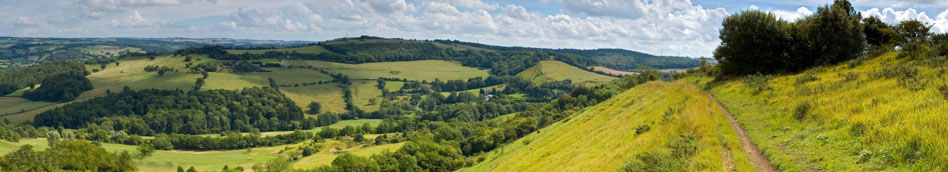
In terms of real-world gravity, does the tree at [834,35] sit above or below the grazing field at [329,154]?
above

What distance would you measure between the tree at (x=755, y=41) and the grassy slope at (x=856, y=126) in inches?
602

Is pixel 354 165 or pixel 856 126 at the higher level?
pixel 856 126

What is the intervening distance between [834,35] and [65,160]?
109253 millimetres

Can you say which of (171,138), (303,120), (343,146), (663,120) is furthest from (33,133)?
(663,120)

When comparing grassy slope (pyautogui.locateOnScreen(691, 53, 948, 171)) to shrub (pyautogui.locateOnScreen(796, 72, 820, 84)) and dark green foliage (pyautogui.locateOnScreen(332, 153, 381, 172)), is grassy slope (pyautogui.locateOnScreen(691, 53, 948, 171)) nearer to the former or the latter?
shrub (pyautogui.locateOnScreen(796, 72, 820, 84))

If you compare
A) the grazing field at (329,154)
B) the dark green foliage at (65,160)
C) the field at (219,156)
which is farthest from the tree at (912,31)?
the dark green foliage at (65,160)

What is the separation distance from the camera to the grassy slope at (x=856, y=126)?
12297mm

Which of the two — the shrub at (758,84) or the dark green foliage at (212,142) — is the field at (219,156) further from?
the shrub at (758,84)

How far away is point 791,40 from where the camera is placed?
43875mm

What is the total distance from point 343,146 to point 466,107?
223ft

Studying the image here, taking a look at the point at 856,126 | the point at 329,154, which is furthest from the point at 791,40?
the point at 329,154

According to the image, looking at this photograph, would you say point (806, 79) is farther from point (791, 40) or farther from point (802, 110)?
point (791, 40)

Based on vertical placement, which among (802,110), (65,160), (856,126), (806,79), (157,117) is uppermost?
(806,79)

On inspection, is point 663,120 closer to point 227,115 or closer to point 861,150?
point 861,150
